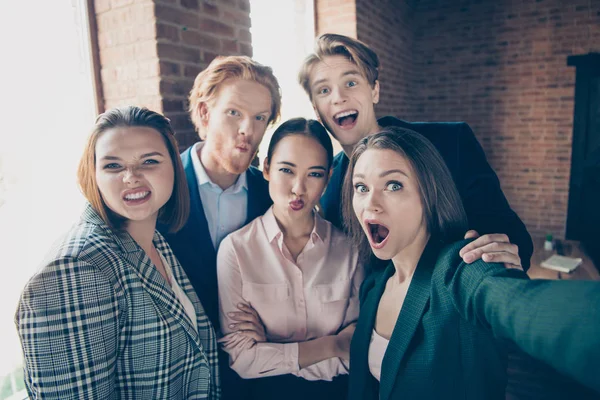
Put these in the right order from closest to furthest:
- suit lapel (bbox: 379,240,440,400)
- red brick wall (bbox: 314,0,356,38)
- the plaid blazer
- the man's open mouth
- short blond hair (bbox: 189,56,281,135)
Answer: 1. the plaid blazer
2. suit lapel (bbox: 379,240,440,400)
3. the man's open mouth
4. short blond hair (bbox: 189,56,281,135)
5. red brick wall (bbox: 314,0,356,38)

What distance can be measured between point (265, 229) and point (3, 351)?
51.2 inches

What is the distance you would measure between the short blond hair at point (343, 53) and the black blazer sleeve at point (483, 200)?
0.53 m

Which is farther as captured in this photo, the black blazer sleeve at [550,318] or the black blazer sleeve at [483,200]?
the black blazer sleeve at [483,200]

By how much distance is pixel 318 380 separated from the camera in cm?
153

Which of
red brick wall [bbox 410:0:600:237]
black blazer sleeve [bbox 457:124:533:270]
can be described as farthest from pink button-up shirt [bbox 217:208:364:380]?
red brick wall [bbox 410:0:600:237]

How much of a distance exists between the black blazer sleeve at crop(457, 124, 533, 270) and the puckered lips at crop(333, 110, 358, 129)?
20.0 inches

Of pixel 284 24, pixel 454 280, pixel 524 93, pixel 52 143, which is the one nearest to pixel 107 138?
pixel 52 143

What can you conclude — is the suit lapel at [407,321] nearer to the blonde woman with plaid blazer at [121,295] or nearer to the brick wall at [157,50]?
the blonde woman with plaid blazer at [121,295]

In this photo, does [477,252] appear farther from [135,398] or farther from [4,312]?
[4,312]

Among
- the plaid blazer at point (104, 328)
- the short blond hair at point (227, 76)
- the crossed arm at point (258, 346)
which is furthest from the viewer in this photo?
the short blond hair at point (227, 76)

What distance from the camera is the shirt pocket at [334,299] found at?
1550mm

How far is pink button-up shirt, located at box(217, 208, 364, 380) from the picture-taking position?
146 centimetres

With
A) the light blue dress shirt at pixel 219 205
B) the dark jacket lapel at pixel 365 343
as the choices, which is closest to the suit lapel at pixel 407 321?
the dark jacket lapel at pixel 365 343

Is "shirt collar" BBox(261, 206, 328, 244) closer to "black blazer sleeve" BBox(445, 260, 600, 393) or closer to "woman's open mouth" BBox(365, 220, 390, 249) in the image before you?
"woman's open mouth" BBox(365, 220, 390, 249)
